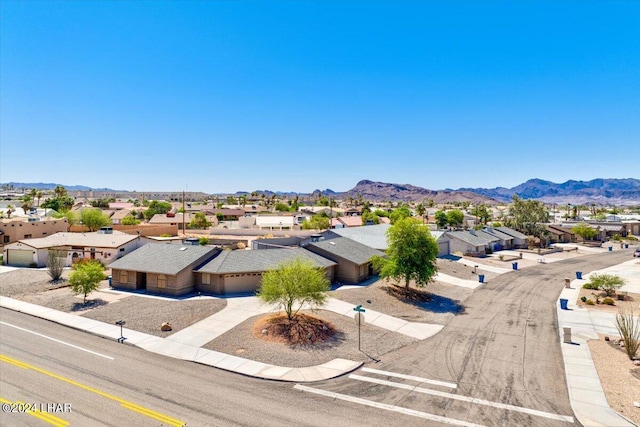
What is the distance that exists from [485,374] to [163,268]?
28.8 m

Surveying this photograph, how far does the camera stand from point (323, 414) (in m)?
15.0

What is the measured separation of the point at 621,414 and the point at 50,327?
34.5 m

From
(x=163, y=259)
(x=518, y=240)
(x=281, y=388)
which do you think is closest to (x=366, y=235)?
(x=163, y=259)

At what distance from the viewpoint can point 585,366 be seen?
2036cm

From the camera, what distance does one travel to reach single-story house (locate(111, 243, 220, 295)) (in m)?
33.3

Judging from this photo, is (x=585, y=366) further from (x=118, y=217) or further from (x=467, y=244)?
(x=118, y=217)

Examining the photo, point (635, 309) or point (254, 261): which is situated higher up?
point (254, 261)

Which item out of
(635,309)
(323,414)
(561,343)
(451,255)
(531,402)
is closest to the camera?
(323,414)

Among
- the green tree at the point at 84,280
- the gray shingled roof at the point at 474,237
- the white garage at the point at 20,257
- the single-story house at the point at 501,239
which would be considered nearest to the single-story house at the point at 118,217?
the white garage at the point at 20,257

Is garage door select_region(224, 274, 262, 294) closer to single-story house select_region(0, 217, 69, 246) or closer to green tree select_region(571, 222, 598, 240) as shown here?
single-story house select_region(0, 217, 69, 246)

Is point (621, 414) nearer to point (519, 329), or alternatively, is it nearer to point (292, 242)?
point (519, 329)

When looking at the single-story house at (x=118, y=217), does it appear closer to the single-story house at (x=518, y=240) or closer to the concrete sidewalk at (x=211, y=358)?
the concrete sidewalk at (x=211, y=358)

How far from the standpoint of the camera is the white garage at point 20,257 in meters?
45.5

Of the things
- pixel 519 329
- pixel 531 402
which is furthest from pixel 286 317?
pixel 519 329
